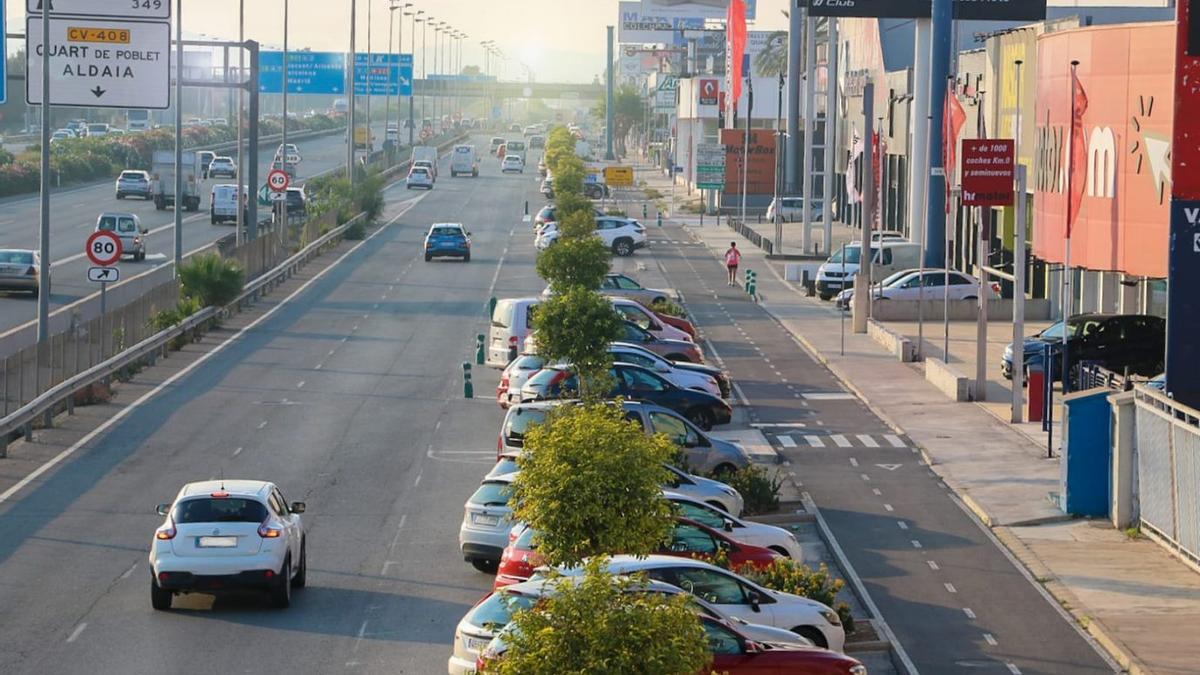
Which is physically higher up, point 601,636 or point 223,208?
point 223,208

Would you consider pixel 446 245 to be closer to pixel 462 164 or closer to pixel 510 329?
pixel 510 329

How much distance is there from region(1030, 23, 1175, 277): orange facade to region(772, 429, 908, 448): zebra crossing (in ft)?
26.9

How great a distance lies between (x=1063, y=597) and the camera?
22859 mm

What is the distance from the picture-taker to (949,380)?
134 feet

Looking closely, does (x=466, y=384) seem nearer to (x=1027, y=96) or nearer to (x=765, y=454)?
(x=765, y=454)

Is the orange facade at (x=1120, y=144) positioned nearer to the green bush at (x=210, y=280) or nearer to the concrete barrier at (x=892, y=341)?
the concrete barrier at (x=892, y=341)

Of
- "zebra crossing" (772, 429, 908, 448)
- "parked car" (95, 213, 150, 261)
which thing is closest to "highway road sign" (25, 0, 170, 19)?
"zebra crossing" (772, 429, 908, 448)

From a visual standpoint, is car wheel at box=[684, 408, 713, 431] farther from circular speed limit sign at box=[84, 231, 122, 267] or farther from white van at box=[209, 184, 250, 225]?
white van at box=[209, 184, 250, 225]

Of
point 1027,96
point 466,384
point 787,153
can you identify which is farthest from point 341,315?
point 787,153

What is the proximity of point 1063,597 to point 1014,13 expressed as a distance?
47.1 meters

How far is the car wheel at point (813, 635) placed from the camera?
1881 centimetres

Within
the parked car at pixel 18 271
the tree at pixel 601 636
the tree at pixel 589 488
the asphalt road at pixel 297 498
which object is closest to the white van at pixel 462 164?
the asphalt road at pixel 297 498

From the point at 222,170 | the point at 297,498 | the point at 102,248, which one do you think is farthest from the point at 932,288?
the point at 222,170

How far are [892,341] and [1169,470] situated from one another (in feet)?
76.1
